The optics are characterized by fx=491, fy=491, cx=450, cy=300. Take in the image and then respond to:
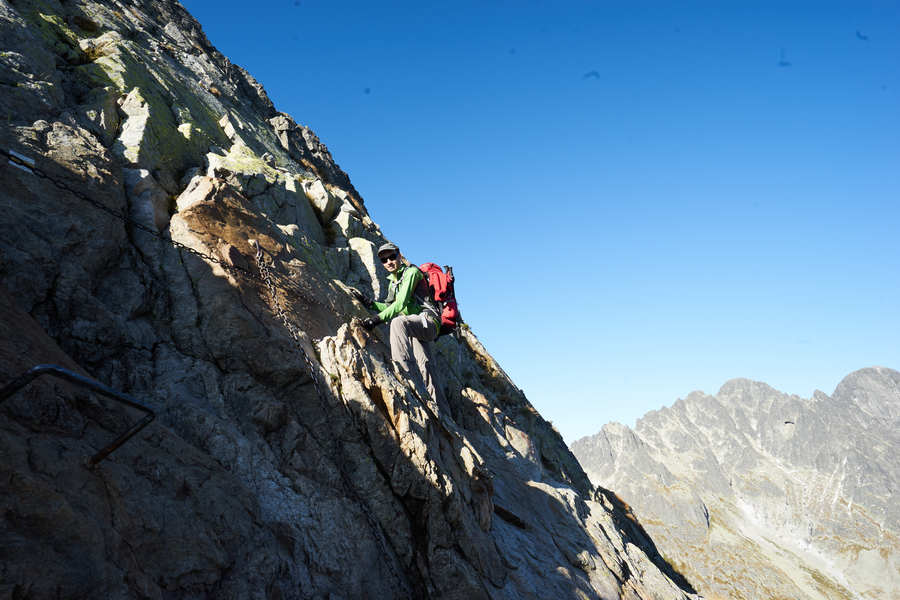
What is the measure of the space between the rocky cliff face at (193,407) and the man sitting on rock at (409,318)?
0.92m

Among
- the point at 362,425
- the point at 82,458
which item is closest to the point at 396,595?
the point at 362,425

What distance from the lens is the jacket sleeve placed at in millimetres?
13156

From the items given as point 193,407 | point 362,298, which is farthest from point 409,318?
point 193,407

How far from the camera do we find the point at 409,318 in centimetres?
1322

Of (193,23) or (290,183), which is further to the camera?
(193,23)

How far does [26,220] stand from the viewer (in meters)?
9.16

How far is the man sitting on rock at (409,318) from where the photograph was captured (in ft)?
43.4

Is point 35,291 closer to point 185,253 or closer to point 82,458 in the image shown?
point 185,253

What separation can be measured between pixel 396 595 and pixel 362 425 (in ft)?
11.2

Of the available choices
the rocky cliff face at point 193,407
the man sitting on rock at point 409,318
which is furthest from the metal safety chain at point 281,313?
the man sitting on rock at point 409,318

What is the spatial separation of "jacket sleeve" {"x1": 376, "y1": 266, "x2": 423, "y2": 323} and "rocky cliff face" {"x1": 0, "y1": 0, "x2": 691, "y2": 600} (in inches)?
39.9

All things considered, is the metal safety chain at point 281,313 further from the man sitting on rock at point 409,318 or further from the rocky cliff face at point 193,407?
the man sitting on rock at point 409,318

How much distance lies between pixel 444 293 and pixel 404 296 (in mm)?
1279

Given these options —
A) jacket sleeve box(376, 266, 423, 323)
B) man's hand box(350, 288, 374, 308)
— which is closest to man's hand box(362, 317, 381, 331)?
jacket sleeve box(376, 266, 423, 323)
